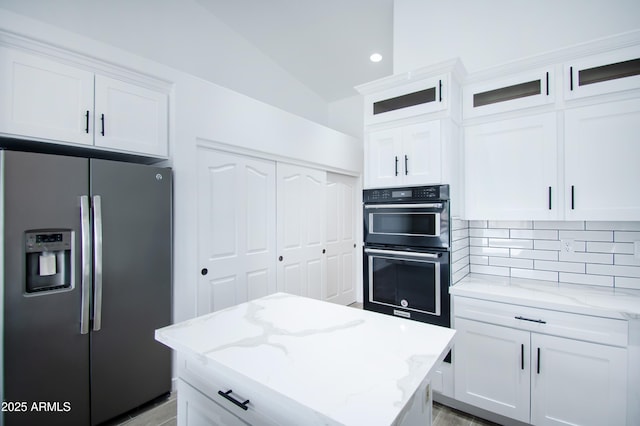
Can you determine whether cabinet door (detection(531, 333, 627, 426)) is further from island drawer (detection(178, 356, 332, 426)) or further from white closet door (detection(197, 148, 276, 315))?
white closet door (detection(197, 148, 276, 315))

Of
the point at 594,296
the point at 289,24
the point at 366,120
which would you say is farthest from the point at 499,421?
the point at 289,24

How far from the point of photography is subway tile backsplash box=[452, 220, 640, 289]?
6.39 feet

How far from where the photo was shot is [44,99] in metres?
1.69

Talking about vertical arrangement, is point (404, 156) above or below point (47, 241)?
above

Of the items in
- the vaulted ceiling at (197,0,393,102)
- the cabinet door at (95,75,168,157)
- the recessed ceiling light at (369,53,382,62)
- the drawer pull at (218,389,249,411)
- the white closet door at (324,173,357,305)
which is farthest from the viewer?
the white closet door at (324,173,357,305)

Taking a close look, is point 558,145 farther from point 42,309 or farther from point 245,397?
point 42,309

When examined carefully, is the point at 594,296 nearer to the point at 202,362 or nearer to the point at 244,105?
the point at 202,362

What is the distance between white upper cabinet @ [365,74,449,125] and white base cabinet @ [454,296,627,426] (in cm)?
141

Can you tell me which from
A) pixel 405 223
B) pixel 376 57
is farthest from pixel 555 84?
pixel 376 57

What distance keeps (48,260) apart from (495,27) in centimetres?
360

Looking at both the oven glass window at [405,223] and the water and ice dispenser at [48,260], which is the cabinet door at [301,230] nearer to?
the oven glass window at [405,223]

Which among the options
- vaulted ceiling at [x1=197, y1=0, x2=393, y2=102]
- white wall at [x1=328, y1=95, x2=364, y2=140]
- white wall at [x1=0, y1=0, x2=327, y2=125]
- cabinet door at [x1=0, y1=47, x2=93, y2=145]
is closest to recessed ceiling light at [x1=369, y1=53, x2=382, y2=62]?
vaulted ceiling at [x1=197, y1=0, x2=393, y2=102]

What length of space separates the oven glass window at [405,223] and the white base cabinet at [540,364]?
521 millimetres

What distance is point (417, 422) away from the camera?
3.29 ft
